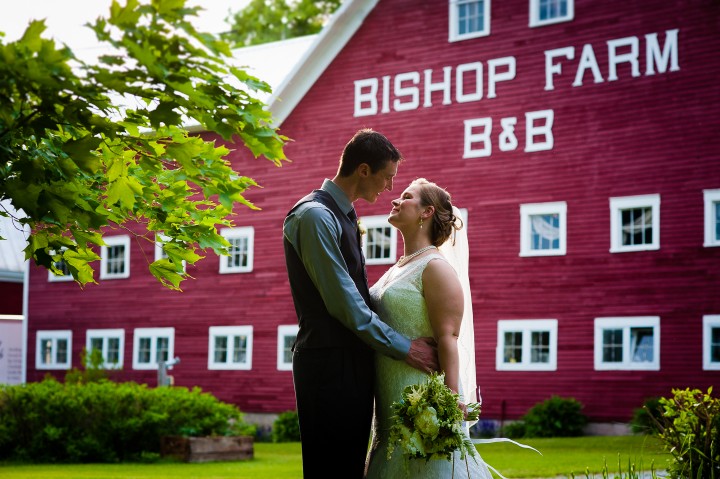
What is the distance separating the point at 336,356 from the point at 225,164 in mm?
1124

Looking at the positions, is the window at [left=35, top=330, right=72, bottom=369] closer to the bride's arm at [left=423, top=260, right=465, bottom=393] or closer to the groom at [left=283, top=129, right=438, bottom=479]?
the groom at [left=283, top=129, right=438, bottom=479]

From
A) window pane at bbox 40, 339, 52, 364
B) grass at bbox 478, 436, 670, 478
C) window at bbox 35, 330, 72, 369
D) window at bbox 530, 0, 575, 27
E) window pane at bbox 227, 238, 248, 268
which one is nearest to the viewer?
grass at bbox 478, 436, 670, 478

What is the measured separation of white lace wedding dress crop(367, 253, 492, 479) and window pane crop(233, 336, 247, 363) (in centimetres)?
2105

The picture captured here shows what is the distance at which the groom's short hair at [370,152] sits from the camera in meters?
5.20

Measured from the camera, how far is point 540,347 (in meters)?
22.0

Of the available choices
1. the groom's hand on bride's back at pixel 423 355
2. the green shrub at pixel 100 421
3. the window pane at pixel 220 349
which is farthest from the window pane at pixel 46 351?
the groom's hand on bride's back at pixel 423 355

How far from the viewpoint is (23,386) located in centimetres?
1752

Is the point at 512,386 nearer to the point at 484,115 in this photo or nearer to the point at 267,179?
the point at 484,115

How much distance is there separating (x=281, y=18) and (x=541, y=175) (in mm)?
19259

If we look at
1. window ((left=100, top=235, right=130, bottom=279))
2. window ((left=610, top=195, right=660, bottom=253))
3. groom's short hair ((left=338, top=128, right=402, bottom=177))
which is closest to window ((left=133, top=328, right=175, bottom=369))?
window ((left=100, top=235, right=130, bottom=279))

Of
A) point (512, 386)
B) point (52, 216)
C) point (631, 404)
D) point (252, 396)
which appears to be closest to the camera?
point (52, 216)

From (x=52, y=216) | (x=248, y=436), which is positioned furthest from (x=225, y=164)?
(x=248, y=436)

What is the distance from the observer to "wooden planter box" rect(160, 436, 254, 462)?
1570 centimetres

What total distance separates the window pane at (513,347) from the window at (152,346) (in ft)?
29.6
